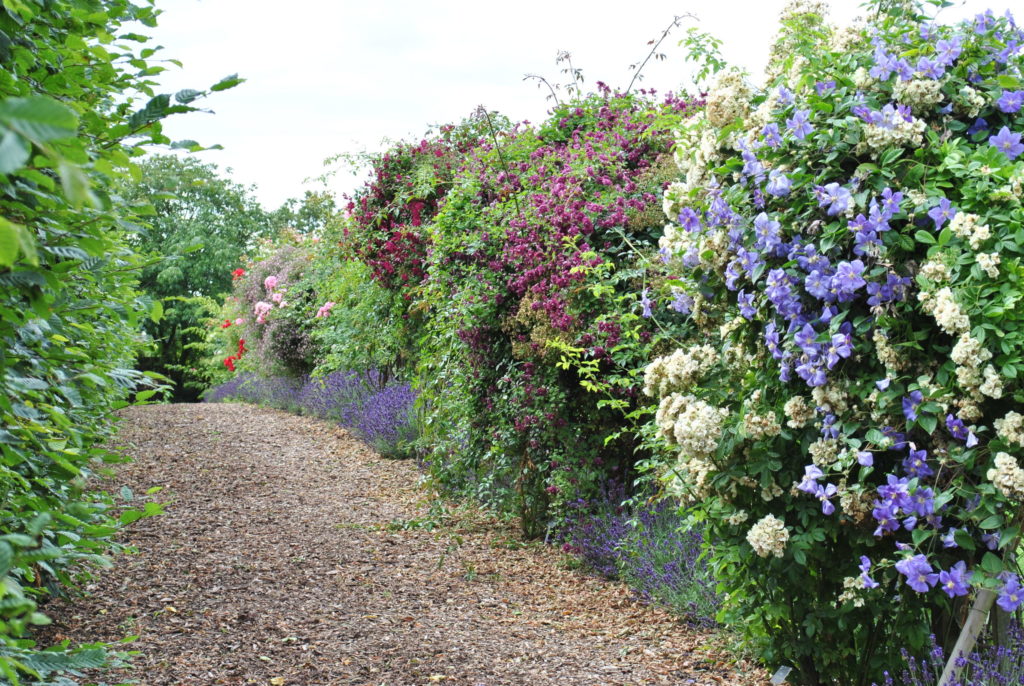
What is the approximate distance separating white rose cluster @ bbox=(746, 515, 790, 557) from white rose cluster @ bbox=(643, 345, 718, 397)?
624mm

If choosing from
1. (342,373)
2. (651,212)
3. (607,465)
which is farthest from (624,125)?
(342,373)

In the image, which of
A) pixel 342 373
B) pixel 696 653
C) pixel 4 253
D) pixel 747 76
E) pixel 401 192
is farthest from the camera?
pixel 342 373

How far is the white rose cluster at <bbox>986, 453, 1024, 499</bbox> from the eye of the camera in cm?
247

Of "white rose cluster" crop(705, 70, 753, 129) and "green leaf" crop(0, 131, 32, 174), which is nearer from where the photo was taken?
"green leaf" crop(0, 131, 32, 174)

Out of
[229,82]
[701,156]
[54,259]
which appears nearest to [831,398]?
[701,156]

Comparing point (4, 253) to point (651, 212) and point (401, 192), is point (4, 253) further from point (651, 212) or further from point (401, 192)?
point (401, 192)

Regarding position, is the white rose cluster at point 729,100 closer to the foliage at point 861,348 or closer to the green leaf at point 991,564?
the foliage at point 861,348

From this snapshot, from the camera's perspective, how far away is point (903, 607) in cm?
296

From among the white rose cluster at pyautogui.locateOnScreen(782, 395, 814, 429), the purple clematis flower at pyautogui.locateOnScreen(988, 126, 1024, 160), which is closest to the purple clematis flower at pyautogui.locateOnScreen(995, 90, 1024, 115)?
the purple clematis flower at pyautogui.locateOnScreen(988, 126, 1024, 160)

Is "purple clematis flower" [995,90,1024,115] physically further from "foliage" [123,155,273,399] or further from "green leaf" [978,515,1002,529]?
"foliage" [123,155,273,399]

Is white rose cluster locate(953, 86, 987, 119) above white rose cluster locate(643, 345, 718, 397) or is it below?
above

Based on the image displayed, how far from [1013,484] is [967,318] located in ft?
1.68

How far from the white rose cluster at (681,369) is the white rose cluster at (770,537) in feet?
2.05

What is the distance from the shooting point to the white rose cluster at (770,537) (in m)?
2.88
